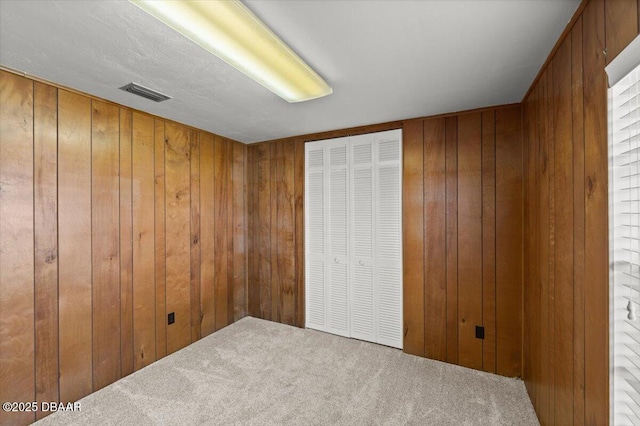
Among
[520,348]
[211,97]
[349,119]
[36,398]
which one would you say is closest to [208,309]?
[36,398]

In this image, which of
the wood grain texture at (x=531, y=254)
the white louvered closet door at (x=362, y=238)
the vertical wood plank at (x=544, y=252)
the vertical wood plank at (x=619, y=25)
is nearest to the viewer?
the vertical wood plank at (x=619, y=25)

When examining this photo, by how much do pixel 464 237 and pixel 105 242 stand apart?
305cm

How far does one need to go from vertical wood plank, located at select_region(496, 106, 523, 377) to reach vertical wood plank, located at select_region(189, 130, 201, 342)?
2924mm

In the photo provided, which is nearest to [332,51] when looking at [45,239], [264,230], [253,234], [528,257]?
[528,257]

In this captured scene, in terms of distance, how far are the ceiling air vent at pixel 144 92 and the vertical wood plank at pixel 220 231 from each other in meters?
1.08

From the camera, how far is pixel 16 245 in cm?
175

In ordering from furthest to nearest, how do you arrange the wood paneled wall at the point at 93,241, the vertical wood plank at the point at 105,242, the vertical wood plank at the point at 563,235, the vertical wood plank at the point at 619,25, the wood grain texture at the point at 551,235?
the vertical wood plank at the point at 105,242 → the wood paneled wall at the point at 93,241 → the wood grain texture at the point at 551,235 → the vertical wood plank at the point at 563,235 → the vertical wood plank at the point at 619,25

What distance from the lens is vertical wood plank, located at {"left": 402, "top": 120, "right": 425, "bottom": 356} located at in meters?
2.63

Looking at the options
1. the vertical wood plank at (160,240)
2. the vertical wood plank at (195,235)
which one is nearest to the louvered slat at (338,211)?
the vertical wood plank at (195,235)

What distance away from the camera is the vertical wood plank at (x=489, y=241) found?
2359mm

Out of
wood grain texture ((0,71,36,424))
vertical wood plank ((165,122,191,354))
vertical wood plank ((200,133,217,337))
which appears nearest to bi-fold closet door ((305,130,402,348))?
vertical wood plank ((200,133,217,337))

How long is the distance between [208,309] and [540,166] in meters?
3.31

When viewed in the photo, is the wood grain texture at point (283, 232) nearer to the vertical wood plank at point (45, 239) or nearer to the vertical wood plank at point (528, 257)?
the vertical wood plank at point (45, 239)

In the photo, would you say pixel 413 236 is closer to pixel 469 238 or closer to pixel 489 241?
pixel 469 238
